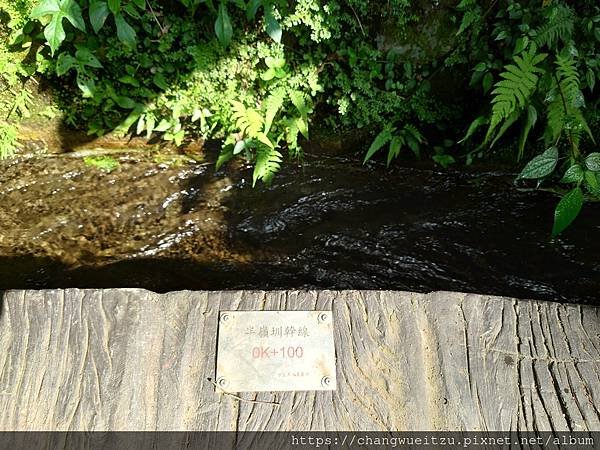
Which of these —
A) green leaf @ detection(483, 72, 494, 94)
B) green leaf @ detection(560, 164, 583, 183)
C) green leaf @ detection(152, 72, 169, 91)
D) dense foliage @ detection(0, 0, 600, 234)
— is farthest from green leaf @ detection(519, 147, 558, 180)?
green leaf @ detection(152, 72, 169, 91)

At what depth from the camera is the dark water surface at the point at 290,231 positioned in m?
3.67

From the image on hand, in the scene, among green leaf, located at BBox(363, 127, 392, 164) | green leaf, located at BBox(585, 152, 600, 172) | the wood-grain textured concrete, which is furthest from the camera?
green leaf, located at BBox(363, 127, 392, 164)

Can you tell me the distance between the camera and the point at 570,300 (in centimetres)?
357

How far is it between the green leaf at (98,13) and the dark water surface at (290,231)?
130cm

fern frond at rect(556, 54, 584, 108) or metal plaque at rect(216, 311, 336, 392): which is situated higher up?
fern frond at rect(556, 54, 584, 108)

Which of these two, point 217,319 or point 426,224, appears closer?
point 217,319

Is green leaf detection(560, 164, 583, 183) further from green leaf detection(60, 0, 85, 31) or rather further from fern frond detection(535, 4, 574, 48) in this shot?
green leaf detection(60, 0, 85, 31)

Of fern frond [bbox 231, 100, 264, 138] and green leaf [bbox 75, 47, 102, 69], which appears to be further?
fern frond [bbox 231, 100, 264, 138]

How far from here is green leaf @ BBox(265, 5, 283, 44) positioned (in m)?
3.66

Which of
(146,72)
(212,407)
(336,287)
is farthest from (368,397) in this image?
(146,72)

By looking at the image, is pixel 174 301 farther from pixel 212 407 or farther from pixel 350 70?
pixel 350 70

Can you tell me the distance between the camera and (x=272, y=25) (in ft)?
12.1

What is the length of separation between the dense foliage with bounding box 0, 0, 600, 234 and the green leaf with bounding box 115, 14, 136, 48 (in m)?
0.01

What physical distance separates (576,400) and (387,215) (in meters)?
2.22
